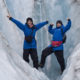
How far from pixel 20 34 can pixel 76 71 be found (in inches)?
106

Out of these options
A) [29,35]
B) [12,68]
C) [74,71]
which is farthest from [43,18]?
[12,68]

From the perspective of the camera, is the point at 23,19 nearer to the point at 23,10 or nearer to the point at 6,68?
the point at 23,10

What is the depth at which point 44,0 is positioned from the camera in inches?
291

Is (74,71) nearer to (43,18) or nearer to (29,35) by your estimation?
(29,35)

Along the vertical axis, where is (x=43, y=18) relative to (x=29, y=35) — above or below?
below

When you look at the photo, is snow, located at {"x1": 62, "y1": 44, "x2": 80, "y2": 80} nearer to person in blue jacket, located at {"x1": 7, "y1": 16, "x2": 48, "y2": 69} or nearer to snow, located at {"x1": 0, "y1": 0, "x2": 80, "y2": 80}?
snow, located at {"x1": 0, "y1": 0, "x2": 80, "y2": 80}

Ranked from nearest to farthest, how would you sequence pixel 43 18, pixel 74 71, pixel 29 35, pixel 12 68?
1. pixel 12 68
2. pixel 74 71
3. pixel 29 35
4. pixel 43 18

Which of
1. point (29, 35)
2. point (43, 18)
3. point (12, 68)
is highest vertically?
point (12, 68)

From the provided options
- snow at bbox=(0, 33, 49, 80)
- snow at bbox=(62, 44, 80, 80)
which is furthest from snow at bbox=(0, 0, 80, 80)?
snow at bbox=(0, 33, 49, 80)

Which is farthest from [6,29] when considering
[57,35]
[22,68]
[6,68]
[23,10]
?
[6,68]

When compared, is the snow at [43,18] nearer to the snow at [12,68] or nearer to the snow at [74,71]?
the snow at [74,71]

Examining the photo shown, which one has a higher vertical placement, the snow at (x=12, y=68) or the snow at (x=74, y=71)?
the snow at (x=12, y=68)

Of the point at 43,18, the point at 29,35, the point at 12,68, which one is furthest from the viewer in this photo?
the point at 43,18

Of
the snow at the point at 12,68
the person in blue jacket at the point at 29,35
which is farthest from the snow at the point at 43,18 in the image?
the snow at the point at 12,68
